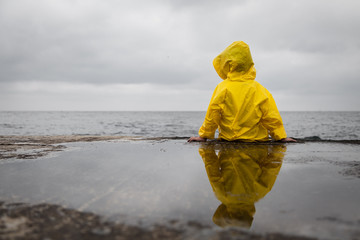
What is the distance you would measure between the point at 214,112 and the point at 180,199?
8.98 ft

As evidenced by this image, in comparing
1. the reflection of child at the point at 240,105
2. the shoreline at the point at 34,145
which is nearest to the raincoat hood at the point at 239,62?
the reflection of child at the point at 240,105

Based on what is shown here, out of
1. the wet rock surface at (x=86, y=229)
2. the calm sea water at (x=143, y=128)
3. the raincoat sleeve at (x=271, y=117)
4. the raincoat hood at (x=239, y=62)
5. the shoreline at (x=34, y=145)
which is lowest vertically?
the calm sea water at (x=143, y=128)

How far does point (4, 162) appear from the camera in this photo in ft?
8.86

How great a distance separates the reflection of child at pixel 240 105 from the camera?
13.5 ft

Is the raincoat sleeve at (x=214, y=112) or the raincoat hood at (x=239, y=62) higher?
the raincoat hood at (x=239, y=62)

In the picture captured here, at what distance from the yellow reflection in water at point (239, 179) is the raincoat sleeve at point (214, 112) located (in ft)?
3.37

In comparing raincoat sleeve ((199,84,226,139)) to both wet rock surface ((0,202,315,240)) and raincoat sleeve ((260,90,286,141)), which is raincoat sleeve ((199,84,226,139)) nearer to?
raincoat sleeve ((260,90,286,141))

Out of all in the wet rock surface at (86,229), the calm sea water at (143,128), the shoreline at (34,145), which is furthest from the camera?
the calm sea water at (143,128)

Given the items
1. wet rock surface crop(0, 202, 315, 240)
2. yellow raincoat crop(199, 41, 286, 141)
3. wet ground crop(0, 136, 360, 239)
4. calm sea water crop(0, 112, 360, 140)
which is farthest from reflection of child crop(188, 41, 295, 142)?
calm sea water crop(0, 112, 360, 140)

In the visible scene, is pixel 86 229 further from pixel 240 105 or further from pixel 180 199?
pixel 240 105

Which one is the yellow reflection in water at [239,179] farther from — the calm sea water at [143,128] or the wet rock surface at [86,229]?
the calm sea water at [143,128]

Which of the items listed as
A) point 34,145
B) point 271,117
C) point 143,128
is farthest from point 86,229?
point 143,128

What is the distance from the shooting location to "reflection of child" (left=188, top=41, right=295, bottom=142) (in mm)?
4105

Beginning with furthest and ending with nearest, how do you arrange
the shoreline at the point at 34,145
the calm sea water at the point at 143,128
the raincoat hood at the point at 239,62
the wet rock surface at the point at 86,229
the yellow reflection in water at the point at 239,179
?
the calm sea water at the point at 143,128 → the raincoat hood at the point at 239,62 → the shoreline at the point at 34,145 → the yellow reflection in water at the point at 239,179 → the wet rock surface at the point at 86,229
